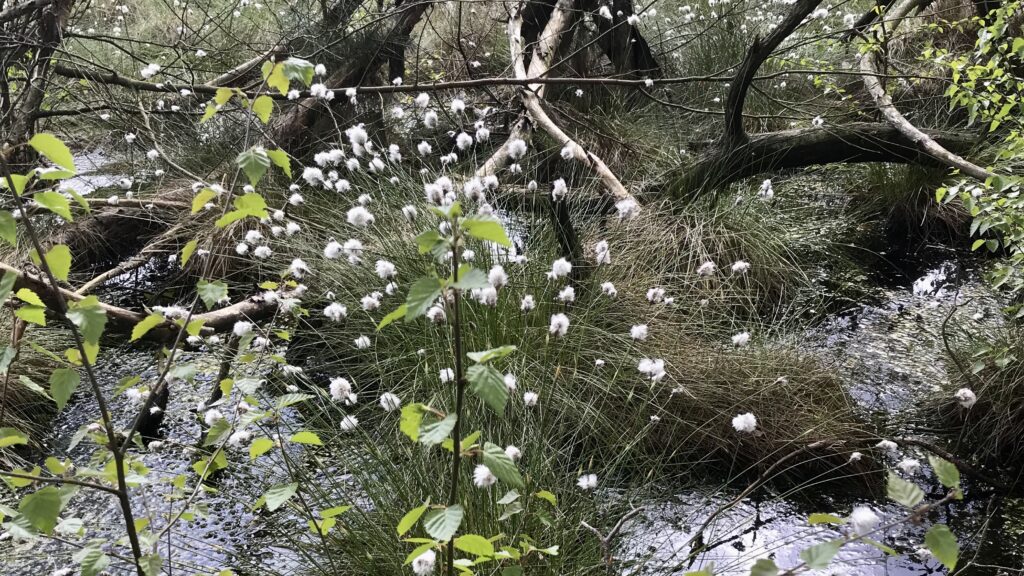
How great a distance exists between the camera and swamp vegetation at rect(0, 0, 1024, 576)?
1.38m

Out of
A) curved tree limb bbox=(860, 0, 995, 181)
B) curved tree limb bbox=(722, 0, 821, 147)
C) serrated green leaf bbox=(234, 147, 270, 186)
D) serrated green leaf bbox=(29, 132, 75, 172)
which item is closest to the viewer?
serrated green leaf bbox=(29, 132, 75, 172)

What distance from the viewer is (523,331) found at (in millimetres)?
2646

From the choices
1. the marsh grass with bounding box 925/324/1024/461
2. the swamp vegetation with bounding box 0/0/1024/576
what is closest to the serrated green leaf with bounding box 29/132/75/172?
the swamp vegetation with bounding box 0/0/1024/576

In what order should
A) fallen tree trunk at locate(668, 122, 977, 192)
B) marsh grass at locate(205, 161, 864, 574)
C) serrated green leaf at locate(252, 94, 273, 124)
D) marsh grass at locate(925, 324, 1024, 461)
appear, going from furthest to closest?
fallen tree trunk at locate(668, 122, 977, 192)
marsh grass at locate(925, 324, 1024, 461)
marsh grass at locate(205, 161, 864, 574)
serrated green leaf at locate(252, 94, 273, 124)

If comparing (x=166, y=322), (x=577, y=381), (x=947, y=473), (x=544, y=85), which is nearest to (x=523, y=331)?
(x=577, y=381)

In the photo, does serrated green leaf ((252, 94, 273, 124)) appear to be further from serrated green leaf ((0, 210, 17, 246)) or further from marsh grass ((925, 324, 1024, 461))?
marsh grass ((925, 324, 1024, 461))

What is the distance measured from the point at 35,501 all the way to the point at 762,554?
190 centimetres

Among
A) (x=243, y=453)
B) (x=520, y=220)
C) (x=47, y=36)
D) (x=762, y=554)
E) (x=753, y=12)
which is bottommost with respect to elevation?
(x=762, y=554)

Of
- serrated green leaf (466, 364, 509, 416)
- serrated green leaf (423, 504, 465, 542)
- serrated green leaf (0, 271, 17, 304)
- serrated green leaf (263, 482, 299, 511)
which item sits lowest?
serrated green leaf (263, 482, 299, 511)

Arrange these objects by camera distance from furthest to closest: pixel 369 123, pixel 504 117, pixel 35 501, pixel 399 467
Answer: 1. pixel 504 117
2. pixel 369 123
3. pixel 399 467
4. pixel 35 501

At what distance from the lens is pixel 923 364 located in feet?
10.2

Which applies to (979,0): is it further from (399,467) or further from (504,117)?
(399,467)

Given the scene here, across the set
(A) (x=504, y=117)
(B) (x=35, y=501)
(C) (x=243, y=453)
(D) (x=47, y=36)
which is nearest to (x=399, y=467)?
(C) (x=243, y=453)

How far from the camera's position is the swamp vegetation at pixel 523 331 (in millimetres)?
1381
